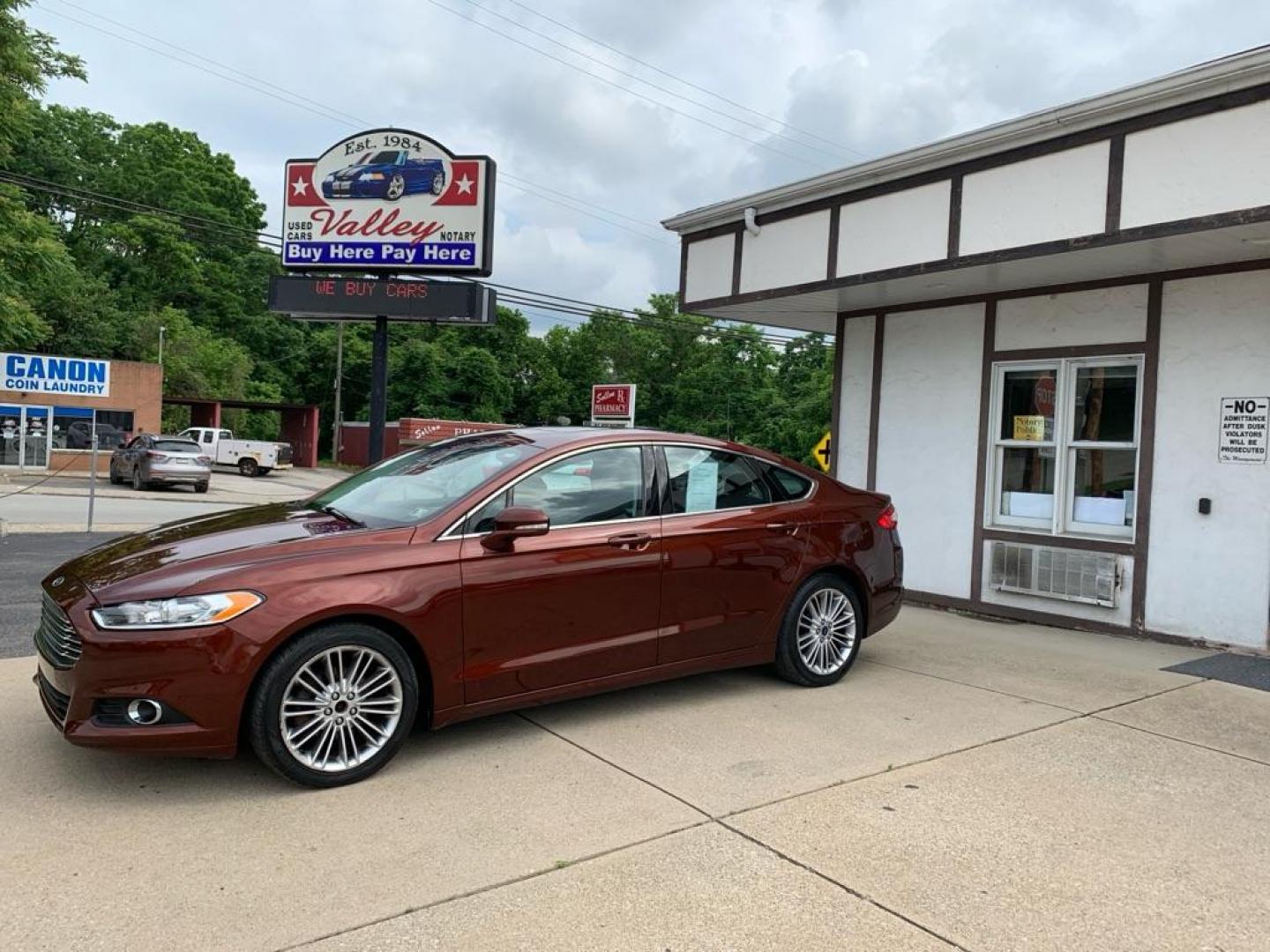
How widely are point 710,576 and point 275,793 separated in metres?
2.45

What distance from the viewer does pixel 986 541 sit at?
867cm

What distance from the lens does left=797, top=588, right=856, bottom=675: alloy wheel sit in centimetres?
562

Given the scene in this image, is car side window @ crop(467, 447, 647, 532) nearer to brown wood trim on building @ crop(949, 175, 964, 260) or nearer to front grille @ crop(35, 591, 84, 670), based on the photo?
front grille @ crop(35, 591, 84, 670)

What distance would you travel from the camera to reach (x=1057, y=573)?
8.09 metres

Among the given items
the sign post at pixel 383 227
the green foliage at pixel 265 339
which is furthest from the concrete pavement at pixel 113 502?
the green foliage at pixel 265 339

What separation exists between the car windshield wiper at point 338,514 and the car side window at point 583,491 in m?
0.60

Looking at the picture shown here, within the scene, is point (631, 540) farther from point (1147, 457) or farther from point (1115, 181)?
point (1147, 457)

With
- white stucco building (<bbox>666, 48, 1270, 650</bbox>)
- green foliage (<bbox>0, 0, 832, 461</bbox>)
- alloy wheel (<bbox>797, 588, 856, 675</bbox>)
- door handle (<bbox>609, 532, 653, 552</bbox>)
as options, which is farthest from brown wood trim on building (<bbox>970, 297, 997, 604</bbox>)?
green foliage (<bbox>0, 0, 832, 461</bbox>)

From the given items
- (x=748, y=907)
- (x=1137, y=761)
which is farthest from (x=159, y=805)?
(x=1137, y=761)

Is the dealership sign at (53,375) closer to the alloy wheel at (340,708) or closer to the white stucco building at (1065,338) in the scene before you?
the white stucco building at (1065,338)

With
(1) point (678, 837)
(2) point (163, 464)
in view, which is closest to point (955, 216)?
(1) point (678, 837)

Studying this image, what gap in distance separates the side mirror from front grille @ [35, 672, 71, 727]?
183cm

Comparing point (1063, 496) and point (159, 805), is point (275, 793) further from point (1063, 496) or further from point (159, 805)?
point (1063, 496)

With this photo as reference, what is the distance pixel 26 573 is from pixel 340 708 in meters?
7.35
